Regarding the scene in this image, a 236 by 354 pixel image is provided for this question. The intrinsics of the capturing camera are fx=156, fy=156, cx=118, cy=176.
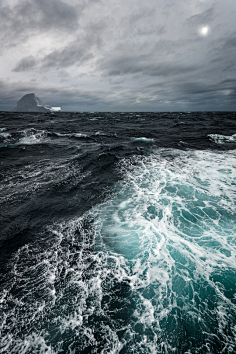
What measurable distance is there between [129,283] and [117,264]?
0.62 m

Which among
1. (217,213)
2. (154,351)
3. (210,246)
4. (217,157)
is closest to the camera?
(154,351)

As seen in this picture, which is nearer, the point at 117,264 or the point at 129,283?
the point at 129,283

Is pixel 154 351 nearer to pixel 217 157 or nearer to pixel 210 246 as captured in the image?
pixel 210 246

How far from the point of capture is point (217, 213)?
6.52m

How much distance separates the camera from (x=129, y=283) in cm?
402

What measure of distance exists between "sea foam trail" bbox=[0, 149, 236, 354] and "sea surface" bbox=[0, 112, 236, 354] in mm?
22

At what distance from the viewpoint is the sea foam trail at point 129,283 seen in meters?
3.06

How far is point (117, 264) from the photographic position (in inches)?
178

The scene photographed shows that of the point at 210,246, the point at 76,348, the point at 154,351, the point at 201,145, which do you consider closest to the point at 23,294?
the point at 76,348

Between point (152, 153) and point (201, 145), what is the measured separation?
6639 millimetres

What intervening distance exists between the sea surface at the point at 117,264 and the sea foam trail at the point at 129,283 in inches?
0.9

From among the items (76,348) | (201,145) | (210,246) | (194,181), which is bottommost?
(76,348)

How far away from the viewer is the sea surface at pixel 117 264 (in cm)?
311

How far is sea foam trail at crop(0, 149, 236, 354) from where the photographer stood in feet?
10.0
